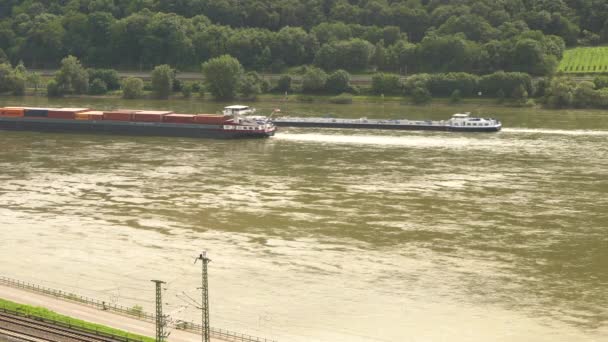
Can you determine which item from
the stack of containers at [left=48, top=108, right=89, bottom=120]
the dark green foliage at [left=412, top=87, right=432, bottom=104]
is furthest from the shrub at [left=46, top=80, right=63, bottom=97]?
the dark green foliage at [left=412, top=87, right=432, bottom=104]

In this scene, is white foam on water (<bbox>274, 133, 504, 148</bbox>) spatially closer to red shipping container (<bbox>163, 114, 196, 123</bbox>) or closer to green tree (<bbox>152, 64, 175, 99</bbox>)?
red shipping container (<bbox>163, 114, 196, 123</bbox>)

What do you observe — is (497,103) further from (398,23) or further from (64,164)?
(64,164)

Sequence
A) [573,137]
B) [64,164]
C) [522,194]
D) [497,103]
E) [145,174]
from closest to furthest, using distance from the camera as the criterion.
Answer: [522,194] < [145,174] < [64,164] < [573,137] < [497,103]

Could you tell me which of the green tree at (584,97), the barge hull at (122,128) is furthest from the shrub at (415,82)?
the barge hull at (122,128)

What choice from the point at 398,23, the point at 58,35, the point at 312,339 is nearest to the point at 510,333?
the point at 312,339

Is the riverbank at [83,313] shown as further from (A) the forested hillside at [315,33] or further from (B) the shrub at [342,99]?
(A) the forested hillside at [315,33]

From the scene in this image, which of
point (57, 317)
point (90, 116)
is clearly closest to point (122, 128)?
point (90, 116)

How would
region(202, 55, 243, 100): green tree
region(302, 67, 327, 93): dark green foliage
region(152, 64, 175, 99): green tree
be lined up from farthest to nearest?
1. region(152, 64, 175, 99): green tree
2. region(302, 67, 327, 93): dark green foliage
3. region(202, 55, 243, 100): green tree
